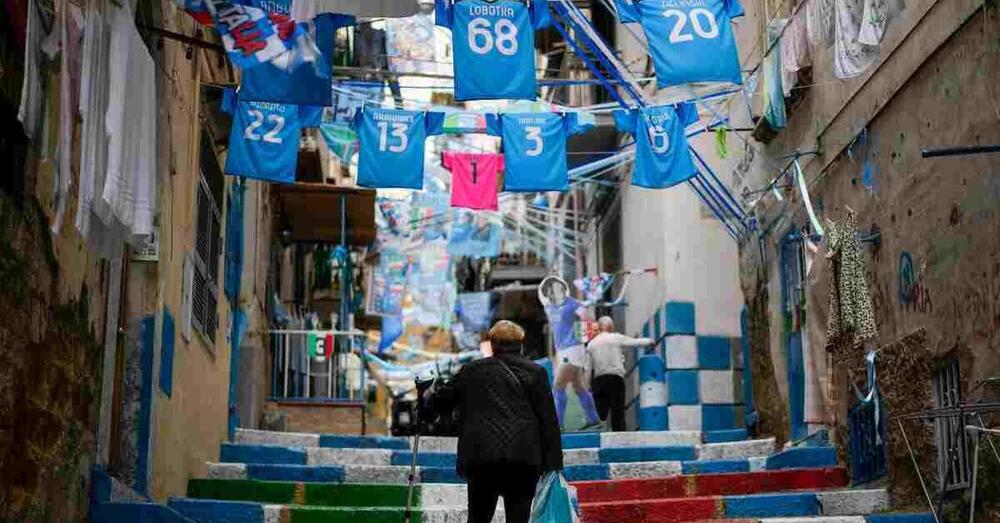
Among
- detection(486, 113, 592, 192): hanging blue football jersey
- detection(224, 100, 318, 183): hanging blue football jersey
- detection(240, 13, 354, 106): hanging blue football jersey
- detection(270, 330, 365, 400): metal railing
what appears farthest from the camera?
detection(270, 330, 365, 400): metal railing

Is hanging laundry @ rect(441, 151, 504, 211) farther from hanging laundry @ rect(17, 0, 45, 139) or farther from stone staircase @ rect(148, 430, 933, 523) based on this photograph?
hanging laundry @ rect(17, 0, 45, 139)

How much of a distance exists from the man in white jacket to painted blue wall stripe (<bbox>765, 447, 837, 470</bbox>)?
393 cm

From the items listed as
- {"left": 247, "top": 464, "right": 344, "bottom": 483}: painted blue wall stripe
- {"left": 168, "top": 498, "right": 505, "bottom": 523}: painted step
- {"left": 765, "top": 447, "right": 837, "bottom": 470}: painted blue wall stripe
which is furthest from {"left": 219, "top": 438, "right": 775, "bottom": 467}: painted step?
{"left": 168, "top": 498, "right": 505, "bottom": 523}: painted step

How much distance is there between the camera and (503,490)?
8320mm

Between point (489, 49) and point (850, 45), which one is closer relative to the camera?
point (850, 45)

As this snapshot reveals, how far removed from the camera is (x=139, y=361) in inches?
414

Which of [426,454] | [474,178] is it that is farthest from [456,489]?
[474,178]

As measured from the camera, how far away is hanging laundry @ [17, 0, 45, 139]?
21.5 ft

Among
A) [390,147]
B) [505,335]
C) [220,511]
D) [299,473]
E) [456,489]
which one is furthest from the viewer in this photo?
[390,147]

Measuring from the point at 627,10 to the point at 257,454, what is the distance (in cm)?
560

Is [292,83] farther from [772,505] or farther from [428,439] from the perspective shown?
[428,439]

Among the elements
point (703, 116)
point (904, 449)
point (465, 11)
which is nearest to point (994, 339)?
point (904, 449)

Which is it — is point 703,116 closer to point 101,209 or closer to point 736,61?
point 736,61

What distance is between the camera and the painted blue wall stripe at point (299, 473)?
499 inches
